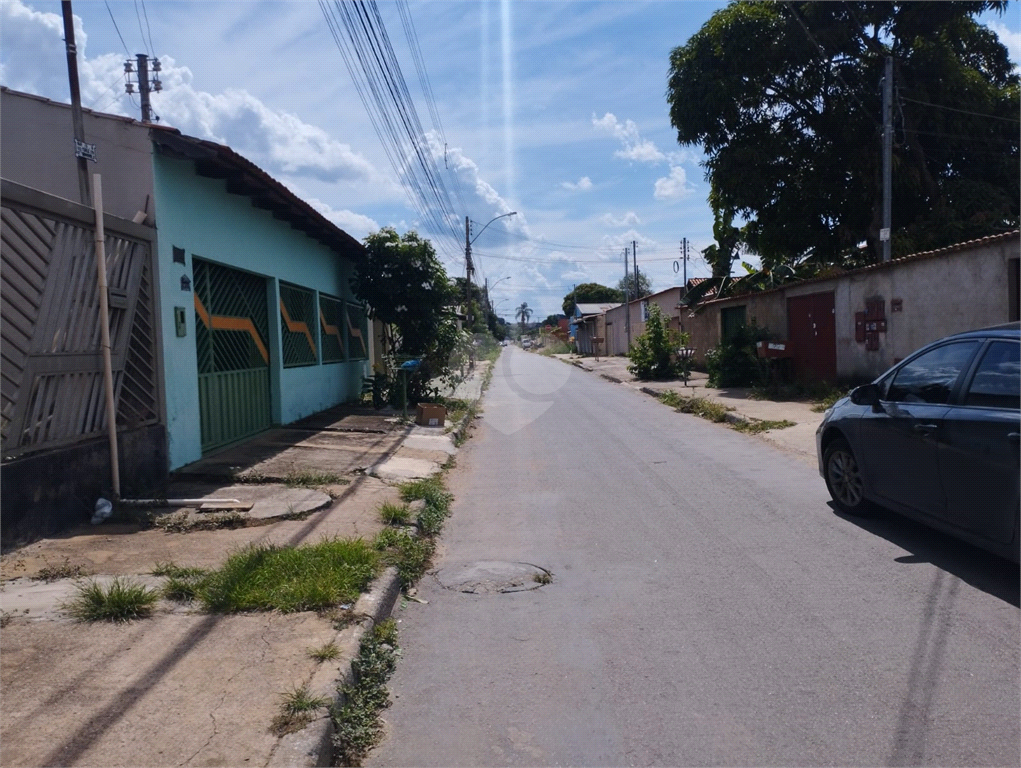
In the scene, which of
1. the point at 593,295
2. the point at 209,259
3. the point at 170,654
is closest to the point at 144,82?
the point at 209,259

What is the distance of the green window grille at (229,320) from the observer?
10.1 metres

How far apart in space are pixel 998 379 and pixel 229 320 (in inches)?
362

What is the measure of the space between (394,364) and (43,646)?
12.9 metres

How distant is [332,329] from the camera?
57.6ft

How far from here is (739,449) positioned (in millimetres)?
11953

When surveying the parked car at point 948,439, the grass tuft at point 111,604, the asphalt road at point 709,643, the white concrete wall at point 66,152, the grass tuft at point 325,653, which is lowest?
the asphalt road at point 709,643

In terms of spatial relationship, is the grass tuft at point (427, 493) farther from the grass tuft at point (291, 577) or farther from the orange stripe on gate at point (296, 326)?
the orange stripe on gate at point (296, 326)

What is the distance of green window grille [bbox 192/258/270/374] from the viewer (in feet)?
33.0

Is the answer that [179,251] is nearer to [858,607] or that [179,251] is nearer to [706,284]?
[858,607]

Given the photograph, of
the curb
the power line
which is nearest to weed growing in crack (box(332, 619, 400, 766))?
the curb

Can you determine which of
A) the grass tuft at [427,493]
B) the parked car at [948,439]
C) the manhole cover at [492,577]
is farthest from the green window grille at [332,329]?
the parked car at [948,439]

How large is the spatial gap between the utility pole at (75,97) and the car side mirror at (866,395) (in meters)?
7.48

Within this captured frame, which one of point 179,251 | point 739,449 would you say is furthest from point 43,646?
point 739,449

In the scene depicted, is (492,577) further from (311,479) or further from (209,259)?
(209,259)
